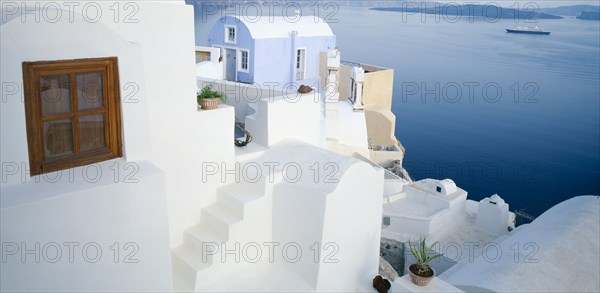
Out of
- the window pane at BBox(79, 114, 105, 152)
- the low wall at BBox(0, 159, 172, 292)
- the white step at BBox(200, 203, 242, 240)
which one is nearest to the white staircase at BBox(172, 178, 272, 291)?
the white step at BBox(200, 203, 242, 240)

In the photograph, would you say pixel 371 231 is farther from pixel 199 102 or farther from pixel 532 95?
pixel 532 95

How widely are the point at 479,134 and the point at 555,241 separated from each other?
36307 millimetres

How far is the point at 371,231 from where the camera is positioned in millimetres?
8055

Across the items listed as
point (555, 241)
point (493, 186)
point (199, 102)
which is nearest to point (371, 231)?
point (199, 102)

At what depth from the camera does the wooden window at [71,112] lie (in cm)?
459

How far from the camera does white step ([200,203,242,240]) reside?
6.80 m

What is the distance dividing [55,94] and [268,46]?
56.7 ft

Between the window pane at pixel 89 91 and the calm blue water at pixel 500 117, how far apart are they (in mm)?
21401

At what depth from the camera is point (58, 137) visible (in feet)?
15.9

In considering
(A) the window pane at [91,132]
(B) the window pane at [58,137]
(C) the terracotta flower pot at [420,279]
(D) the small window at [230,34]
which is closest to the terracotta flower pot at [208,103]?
(A) the window pane at [91,132]

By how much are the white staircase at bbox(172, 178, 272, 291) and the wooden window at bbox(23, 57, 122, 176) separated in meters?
2.14

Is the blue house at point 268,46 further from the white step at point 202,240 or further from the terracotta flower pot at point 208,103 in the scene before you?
the white step at point 202,240

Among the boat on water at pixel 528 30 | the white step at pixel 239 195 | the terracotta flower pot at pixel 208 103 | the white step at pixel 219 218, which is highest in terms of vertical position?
the boat on water at pixel 528 30

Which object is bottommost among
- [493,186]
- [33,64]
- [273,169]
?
[493,186]
